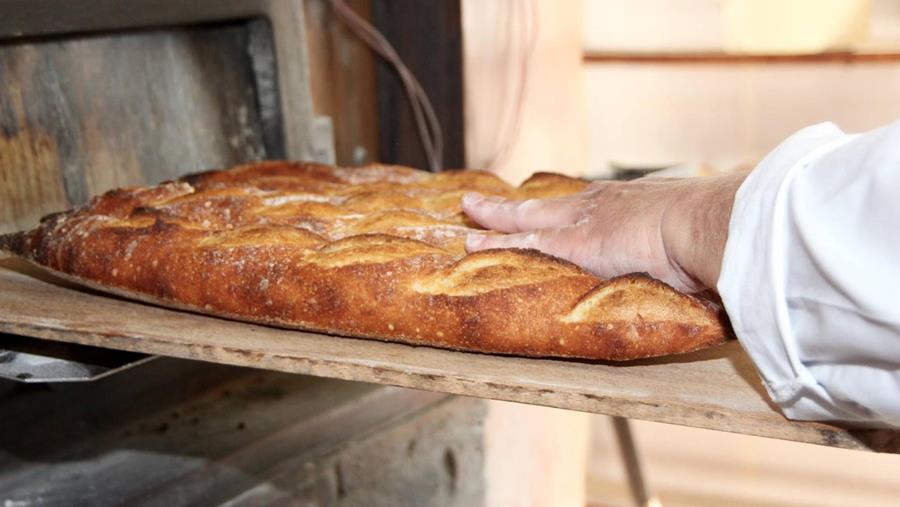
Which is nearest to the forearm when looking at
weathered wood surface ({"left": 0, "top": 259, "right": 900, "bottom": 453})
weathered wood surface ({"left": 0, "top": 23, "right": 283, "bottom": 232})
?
weathered wood surface ({"left": 0, "top": 259, "right": 900, "bottom": 453})

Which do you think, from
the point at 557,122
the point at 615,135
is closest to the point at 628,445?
the point at 557,122

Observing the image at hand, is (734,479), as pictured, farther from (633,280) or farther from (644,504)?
(633,280)

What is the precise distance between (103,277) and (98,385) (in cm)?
48

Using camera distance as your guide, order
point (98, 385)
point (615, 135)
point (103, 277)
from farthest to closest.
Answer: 1. point (615, 135)
2. point (98, 385)
3. point (103, 277)

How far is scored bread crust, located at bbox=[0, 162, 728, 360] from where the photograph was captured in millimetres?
995

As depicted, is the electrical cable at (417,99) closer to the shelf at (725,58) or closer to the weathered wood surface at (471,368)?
the shelf at (725,58)

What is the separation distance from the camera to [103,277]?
124cm

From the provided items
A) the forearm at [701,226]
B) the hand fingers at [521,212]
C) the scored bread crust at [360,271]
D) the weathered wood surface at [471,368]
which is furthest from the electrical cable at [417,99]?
the forearm at [701,226]

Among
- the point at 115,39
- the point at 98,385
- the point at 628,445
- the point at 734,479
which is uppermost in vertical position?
the point at 115,39

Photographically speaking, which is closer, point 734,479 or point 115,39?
point 115,39

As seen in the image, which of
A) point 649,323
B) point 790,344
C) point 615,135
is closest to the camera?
point 790,344

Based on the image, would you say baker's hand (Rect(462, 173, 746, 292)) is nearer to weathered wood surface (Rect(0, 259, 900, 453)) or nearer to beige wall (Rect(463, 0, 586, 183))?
weathered wood surface (Rect(0, 259, 900, 453))

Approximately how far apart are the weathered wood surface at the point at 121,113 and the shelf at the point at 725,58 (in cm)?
154

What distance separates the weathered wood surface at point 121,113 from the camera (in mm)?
1601
